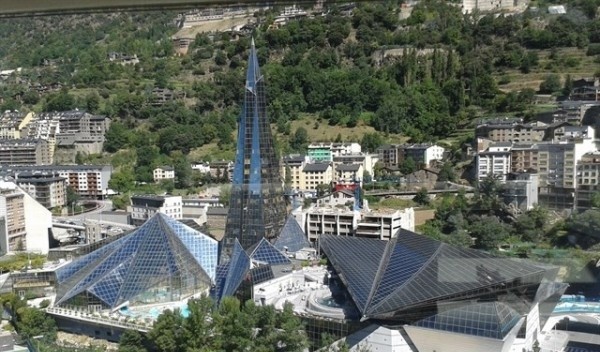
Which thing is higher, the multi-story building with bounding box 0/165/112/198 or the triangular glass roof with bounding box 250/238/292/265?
the multi-story building with bounding box 0/165/112/198

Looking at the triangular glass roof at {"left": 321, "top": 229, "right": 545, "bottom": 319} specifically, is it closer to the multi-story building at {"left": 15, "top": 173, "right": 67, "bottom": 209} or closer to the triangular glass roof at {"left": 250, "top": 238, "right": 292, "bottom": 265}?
the triangular glass roof at {"left": 250, "top": 238, "right": 292, "bottom": 265}

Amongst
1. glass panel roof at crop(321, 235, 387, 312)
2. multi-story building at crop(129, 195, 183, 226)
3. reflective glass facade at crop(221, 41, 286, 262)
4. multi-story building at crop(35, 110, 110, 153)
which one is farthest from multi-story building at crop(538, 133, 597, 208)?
multi-story building at crop(35, 110, 110, 153)

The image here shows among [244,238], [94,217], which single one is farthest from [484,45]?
[94,217]

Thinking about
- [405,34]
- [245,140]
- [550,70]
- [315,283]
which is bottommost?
[315,283]

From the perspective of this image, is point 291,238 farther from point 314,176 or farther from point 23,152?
point 23,152

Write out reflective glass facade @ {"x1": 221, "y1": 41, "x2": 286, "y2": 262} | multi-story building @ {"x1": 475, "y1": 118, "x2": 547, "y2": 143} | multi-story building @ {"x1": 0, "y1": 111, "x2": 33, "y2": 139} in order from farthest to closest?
multi-story building @ {"x1": 0, "y1": 111, "x2": 33, "y2": 139}, multi-story building @ {"x1": 475, "y1": 118, "x2": 547, "y2": 143}, reflective glass facade @ {"x1": 221, "y1": 41, "x2": 286, "y2": 262}

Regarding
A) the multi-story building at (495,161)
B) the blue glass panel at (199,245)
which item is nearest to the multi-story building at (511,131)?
the multi-story building at (495,161)

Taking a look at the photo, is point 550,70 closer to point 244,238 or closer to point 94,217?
point 244,238
